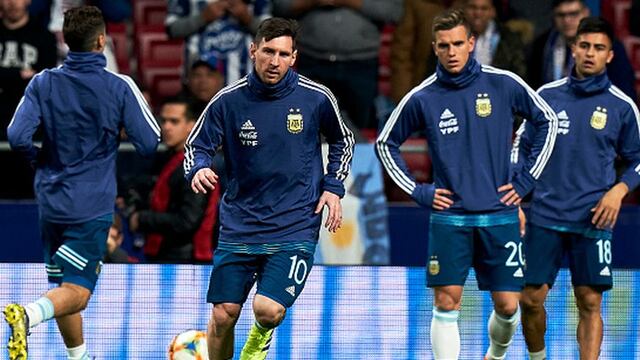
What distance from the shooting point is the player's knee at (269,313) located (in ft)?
31.2

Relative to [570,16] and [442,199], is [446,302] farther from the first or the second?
[570,16]

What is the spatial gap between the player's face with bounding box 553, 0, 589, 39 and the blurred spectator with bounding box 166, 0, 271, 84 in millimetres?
2346

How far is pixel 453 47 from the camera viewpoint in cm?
1006

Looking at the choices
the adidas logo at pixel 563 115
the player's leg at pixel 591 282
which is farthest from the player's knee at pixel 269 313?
the adidas logo at pixel 563 115

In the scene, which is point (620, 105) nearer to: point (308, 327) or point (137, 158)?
point (308, 327)

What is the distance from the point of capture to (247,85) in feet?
31.7

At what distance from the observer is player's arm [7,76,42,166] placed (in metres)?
9.82

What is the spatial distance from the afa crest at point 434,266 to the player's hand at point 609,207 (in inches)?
42.7

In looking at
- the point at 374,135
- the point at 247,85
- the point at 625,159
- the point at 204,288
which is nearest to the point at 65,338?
the point at 204,288

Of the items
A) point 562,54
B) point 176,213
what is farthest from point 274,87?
point 562,54

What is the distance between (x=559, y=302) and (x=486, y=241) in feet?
4.55

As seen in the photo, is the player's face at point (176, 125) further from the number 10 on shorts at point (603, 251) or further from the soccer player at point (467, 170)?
the number 10 on shorts at point (603, 251)

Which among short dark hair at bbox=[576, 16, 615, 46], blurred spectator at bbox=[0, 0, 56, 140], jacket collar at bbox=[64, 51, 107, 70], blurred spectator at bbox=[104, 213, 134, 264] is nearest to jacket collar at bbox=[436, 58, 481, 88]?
short dark hair at bbox=[576, 16, 615, 46]

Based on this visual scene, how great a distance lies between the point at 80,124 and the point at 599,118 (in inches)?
123
